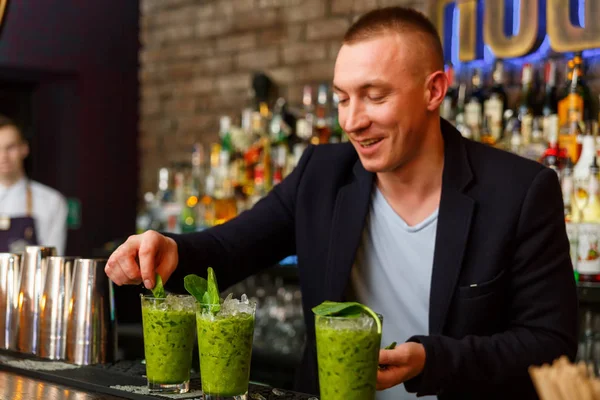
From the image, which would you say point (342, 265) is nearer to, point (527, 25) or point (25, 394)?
point (25, 394)

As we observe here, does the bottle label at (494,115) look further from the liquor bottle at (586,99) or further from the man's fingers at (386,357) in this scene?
the man's fingers at (386,357)

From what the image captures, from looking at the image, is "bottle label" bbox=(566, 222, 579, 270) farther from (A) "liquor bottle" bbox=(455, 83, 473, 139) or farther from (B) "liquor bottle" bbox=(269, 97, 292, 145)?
(B) "liquor bottle" bbox=(269, 97, 292, 145)

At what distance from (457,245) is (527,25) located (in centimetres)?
183

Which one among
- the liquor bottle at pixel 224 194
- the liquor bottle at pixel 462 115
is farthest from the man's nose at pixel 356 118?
the liquor bottle at pixel 224 194

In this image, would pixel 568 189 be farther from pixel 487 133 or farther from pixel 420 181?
pixel 420 181

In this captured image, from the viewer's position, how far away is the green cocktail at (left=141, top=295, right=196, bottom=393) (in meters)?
1.42

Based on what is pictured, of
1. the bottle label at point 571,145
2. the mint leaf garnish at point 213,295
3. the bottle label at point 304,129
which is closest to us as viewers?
the mint leaf garnish at point 213,295

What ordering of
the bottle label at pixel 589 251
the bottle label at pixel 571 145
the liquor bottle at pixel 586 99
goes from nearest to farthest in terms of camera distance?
the bottle label at pixel 589 251 < the bottle label at pixel 571 145 < the liquor bottle at pixel 586 99

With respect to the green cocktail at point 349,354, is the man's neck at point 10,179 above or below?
above

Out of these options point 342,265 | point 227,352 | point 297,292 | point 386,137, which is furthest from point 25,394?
point 297,292

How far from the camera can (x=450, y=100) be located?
335 centimetres

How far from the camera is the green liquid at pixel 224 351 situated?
1.31m

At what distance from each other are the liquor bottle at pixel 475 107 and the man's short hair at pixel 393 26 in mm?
1488

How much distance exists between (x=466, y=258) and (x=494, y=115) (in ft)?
5.37
